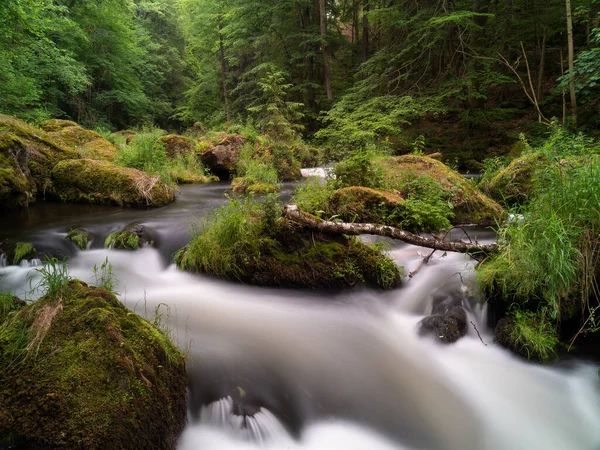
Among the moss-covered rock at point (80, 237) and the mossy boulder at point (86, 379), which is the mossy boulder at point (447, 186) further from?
the moss-covered rock at point (80, 237)

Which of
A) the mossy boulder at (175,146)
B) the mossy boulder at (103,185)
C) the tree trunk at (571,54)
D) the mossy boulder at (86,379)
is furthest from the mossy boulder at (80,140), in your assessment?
the tree trunk at (571,54)

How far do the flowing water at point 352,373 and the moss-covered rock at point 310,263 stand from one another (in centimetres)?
16

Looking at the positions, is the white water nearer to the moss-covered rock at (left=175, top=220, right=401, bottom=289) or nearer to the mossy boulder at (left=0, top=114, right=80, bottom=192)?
the moss-covered rock at (left=175, top=220, right=401, bottom=289)

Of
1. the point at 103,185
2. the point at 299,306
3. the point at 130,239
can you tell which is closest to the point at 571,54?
the point at 299,306

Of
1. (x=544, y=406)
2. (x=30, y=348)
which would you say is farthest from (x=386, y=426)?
(x=30, y=348)

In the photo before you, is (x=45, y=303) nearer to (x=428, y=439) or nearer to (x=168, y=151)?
(x=428, y=439)

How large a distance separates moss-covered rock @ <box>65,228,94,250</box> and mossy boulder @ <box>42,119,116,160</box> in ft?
16.3

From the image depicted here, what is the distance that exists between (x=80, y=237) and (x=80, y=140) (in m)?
7.57

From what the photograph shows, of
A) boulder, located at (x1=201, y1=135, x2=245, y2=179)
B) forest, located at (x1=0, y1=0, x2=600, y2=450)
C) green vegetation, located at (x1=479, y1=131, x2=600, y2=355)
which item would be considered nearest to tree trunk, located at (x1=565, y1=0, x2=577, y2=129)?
forest, located at (x1=0, y1=0, x2=600, y2=450)

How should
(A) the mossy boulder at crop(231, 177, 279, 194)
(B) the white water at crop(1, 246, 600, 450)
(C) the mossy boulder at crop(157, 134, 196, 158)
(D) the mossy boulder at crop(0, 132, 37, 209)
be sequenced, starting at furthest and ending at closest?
(C) the mossy boulder at crop(157, 134, 196, 158), (A) the mossy boulder at crop(231, 177, 279, 194), (D) the mossy boulder at crop(0, 132, 37, 209), (B) the white water at crop(1, 246, 600, 450)

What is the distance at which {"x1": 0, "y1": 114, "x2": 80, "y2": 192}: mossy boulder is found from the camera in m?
7.98

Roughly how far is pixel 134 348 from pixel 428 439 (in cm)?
232

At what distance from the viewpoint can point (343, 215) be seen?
5.46m

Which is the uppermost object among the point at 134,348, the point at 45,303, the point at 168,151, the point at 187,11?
the point at 187,11
